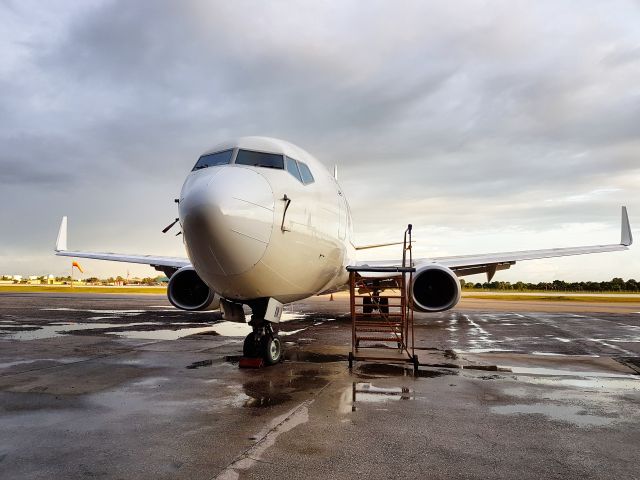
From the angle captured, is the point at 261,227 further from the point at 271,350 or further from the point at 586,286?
the point at 586,286

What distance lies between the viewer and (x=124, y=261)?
18.9 m

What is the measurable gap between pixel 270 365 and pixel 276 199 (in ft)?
9.82

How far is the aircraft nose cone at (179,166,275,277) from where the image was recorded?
576 cm

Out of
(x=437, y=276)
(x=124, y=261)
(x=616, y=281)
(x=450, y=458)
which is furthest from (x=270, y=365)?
(x=616, y=281)

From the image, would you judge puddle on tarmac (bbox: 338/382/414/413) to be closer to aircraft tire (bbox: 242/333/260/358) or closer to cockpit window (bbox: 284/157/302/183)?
aircraft tire (bbox: 242/333/260/358)

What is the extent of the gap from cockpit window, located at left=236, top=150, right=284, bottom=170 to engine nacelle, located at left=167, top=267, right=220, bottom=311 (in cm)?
490

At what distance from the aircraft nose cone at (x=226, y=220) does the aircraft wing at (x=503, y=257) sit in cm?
1021

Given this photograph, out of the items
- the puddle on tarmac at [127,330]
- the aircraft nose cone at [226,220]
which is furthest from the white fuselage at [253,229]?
the puddle on tarmac at [127,330]

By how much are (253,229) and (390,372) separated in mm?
3376

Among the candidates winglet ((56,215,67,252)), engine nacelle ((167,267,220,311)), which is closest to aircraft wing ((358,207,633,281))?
engine nacelle ((167,267,220,311))

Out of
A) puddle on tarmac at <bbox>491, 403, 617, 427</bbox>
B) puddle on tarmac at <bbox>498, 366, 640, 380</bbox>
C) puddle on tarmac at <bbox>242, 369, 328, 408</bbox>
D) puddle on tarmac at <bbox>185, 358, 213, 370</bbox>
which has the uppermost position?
puddle on tarmac at <bbox>185, 358, 213, 370</bbox>

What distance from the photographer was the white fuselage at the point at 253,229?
19.1ft

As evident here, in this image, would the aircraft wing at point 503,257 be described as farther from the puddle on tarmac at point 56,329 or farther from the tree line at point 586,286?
the tree line at point 586,286

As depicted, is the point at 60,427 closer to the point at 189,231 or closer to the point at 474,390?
the point at 189,231
